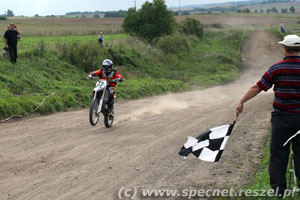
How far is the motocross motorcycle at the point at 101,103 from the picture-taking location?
37.9 feet

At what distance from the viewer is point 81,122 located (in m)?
12.6

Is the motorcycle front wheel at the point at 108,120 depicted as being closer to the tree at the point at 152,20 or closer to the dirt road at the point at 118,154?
the dirt road at the point at 118,154

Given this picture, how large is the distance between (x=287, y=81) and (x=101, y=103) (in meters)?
7.00

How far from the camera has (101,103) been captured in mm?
11609

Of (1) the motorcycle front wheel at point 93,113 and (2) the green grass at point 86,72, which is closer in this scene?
(1) the motorcycle front wheel at point 93,113

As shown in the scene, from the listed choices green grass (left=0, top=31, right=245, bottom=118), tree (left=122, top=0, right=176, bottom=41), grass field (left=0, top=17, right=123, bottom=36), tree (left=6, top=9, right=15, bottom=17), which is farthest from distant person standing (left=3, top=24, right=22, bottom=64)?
tree (left=6, top=9, right=15, bottom=17)

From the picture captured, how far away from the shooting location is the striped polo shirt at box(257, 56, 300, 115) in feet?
17.9

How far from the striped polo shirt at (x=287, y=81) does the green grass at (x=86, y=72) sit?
9.83 metres

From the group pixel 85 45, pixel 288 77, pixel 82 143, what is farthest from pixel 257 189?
pixel 85 45

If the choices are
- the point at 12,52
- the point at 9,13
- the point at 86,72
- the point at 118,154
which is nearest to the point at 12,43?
the point at 12,52

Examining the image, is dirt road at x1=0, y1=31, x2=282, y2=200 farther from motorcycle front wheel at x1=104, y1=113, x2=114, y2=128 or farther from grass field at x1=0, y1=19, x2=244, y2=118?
grass field at x1=0, y1=19, x2=244, y2=118

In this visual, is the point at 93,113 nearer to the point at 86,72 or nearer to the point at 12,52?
the point at 12,52

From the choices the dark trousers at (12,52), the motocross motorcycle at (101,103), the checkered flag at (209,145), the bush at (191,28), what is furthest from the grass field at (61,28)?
the checkered flag at (209,145)

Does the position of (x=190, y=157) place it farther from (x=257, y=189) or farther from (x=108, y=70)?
(x=108, y=70)
